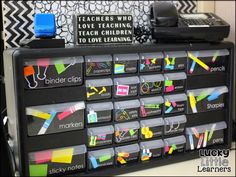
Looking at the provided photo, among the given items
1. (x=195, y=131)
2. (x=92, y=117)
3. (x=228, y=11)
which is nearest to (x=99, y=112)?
(x=92, y=117)

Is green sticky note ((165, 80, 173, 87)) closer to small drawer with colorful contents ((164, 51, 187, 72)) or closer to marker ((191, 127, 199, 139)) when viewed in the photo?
small drawer with colorful contents ((164, 51, 187, 72))

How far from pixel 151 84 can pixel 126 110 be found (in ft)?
0.36

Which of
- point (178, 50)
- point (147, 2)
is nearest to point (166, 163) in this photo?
point (178, 50)

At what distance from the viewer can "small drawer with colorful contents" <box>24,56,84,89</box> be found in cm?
77

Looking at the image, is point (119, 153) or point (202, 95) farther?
point (202, 95)

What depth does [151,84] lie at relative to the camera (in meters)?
0.92

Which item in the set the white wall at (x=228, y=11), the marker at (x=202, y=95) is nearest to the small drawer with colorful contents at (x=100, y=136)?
the marker at (x=202, y=95)

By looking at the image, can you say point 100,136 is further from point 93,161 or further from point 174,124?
point 174,124

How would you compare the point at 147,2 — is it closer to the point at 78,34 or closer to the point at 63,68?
the point at 78,34

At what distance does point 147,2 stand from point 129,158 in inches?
22.7

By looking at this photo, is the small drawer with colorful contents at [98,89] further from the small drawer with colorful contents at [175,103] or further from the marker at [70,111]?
the small drawer with colorful contents at [175,103]

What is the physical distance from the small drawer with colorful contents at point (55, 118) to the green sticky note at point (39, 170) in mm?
86

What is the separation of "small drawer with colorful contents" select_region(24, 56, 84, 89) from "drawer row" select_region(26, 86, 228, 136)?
59 millimetres

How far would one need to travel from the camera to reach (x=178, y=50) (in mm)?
937
